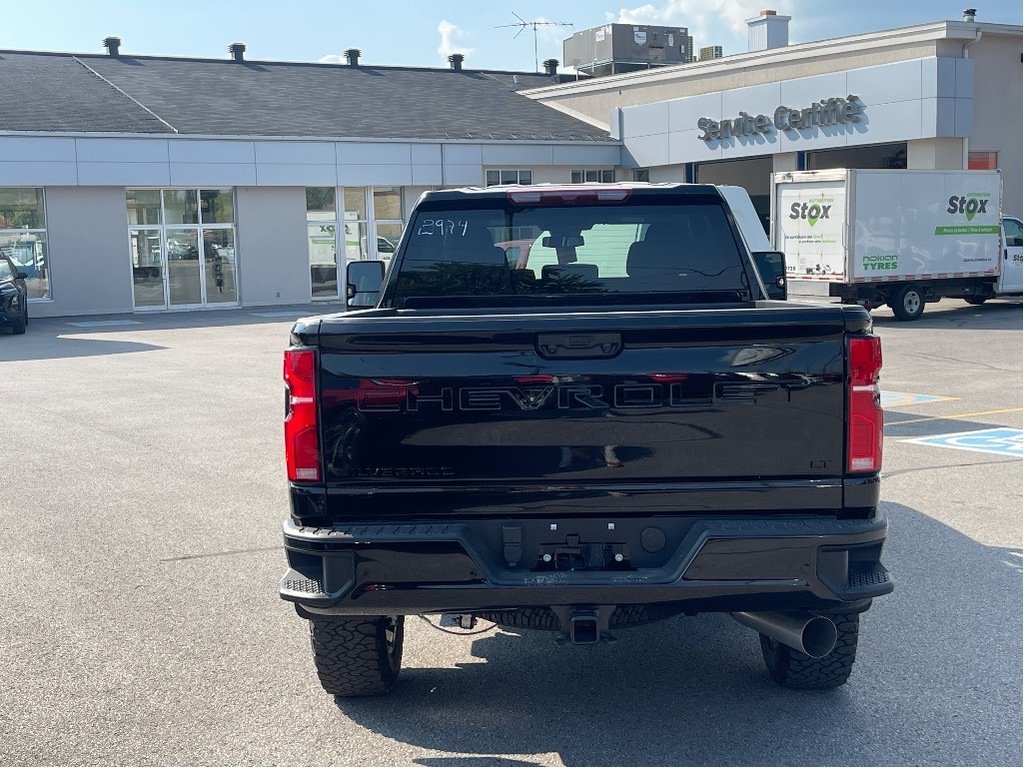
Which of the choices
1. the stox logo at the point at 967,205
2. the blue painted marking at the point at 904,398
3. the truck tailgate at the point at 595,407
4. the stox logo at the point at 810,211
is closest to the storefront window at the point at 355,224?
the stox logo at the point at 810,211

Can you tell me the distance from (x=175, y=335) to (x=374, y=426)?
70.2ft

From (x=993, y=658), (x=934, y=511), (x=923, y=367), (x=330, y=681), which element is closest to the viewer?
(x=330, y=681)

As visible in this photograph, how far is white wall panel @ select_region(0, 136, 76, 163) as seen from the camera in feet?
94.0

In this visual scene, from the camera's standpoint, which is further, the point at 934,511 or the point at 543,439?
the point at 934,511

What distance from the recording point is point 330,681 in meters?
4.71

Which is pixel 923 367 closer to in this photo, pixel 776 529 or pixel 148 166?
pixel 776 529

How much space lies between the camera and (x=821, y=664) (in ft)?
15.5

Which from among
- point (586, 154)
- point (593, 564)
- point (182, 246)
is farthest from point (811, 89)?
point (593, 564)

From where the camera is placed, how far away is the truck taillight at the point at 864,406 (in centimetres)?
402

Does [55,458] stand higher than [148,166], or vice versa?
[148,166]

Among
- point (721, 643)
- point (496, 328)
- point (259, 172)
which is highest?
point (259, 172)

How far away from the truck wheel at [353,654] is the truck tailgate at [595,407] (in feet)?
2.44

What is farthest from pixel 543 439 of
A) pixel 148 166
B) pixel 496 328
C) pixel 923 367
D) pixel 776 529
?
pixel 148 166

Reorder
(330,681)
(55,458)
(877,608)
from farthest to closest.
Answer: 1. (55,458)
2. (877,608)
3. (330,681)
